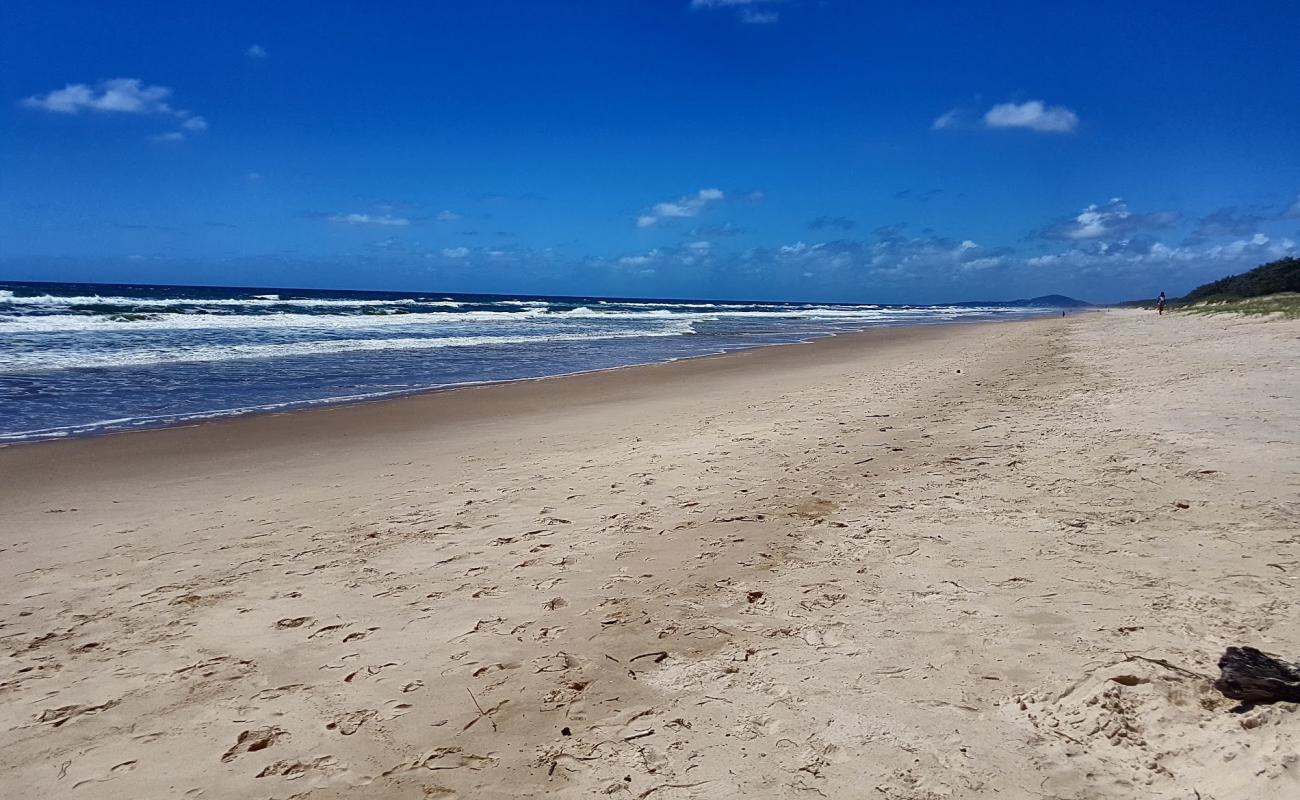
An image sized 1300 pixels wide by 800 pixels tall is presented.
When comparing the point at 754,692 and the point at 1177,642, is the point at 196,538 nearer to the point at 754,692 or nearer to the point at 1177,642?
the point at 754,692

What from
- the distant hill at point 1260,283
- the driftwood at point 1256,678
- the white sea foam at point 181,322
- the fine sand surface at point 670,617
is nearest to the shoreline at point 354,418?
the fine sand surface at point 670,617

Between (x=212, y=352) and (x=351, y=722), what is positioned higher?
(x=212, y=352)

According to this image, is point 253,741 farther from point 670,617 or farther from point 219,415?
point 219,415

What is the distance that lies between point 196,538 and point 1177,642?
5.85 meters

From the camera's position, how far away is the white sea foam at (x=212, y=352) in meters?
15.3

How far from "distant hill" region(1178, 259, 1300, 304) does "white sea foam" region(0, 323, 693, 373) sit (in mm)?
40260

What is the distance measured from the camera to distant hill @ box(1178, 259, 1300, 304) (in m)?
38.8

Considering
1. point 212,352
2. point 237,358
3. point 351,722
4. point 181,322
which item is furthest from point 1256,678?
point 181,322

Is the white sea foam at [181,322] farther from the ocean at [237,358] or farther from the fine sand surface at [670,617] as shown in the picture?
the fine sand surface at [670,617]

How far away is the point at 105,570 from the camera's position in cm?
443

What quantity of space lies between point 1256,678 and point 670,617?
234 cm

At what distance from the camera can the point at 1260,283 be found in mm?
41469

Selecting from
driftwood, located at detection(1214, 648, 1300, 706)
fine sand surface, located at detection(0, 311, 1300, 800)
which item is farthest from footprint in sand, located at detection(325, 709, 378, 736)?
driftwood, located at detection(1214, 648, 1300, 706)

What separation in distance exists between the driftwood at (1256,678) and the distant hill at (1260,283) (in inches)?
1838
